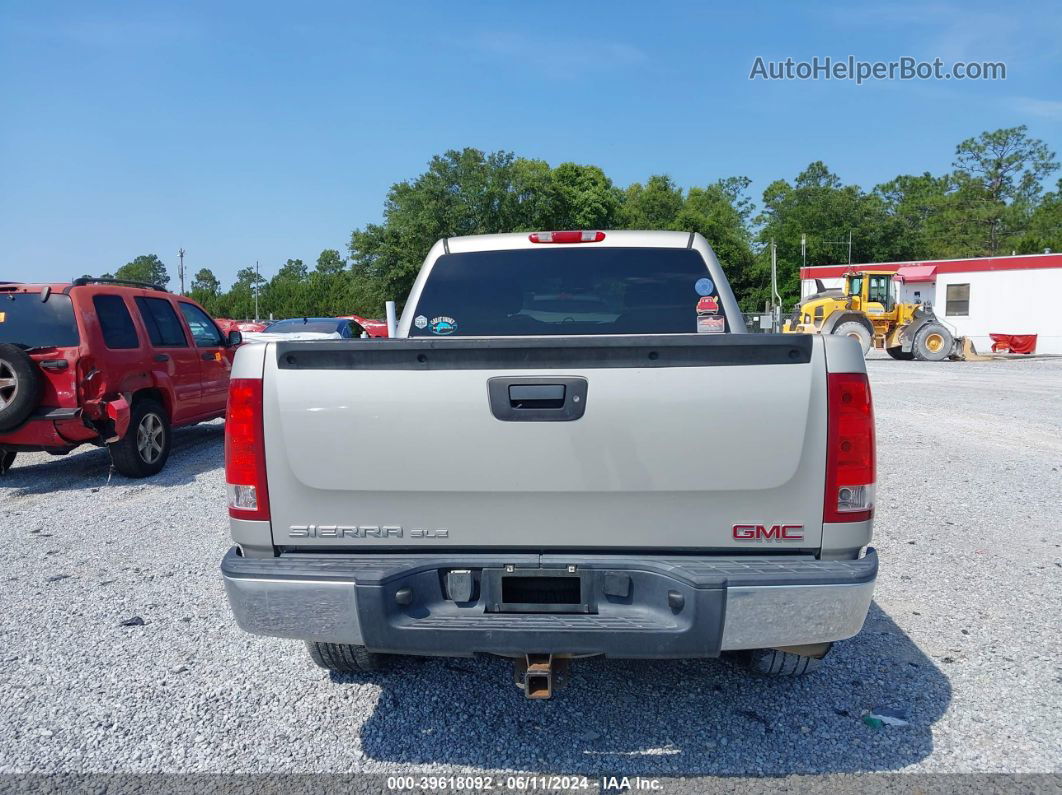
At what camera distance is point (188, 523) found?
Result: 247 inches

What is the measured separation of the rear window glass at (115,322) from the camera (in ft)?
24.6

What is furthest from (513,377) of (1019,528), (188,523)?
(1019,528)

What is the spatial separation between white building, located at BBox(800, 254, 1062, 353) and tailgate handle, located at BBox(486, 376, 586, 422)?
1178 inches

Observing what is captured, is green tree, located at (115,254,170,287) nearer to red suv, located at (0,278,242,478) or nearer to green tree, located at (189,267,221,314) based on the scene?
green tree, located at (189,267,221,314)

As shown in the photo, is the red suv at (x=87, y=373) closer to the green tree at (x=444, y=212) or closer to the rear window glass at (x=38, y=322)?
the rear window glass at (x=38, y=322)

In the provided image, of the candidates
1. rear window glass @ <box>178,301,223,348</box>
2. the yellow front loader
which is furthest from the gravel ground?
→ the yellow front loader

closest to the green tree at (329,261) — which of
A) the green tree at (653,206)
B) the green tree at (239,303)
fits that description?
the green tree at (239,303)

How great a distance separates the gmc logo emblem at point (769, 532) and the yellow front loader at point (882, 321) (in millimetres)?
24472

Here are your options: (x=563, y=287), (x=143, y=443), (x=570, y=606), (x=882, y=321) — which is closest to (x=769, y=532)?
(x=570, y=606)

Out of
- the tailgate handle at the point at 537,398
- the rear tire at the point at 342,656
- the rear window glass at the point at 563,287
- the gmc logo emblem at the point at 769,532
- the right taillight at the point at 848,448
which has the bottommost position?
the rear tire at the point at 342,656

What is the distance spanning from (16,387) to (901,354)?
1054 inches

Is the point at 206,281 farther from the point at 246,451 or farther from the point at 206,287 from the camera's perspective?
the point at 246,451

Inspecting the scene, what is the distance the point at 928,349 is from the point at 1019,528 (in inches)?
877

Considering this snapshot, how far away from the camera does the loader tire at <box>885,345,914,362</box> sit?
26781mm
